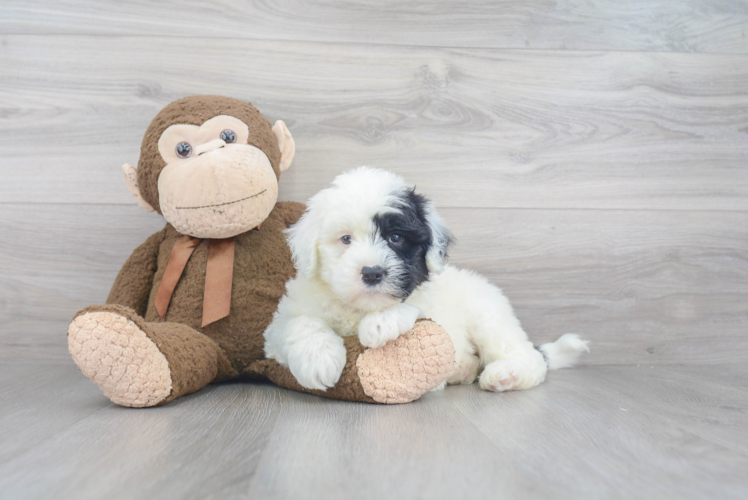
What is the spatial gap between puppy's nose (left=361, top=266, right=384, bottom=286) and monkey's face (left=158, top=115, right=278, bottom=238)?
40 cm

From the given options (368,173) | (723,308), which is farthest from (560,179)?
(368,173)

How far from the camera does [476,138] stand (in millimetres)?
1640

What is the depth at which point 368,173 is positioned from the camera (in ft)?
3.76

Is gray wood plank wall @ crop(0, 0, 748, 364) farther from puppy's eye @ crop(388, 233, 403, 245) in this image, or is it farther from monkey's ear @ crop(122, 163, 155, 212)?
puppy's eye @ crop(388, 233, 403, 245)

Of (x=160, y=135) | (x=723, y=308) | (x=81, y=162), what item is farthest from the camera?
(x=723, y=308)

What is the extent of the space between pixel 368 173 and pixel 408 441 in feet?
1.81

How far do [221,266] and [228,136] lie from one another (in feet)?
1.03

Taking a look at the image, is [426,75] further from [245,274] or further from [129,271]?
[129,271]

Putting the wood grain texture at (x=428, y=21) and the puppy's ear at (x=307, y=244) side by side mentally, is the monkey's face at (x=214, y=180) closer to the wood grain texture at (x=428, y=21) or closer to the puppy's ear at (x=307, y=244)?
the puppy's ear at (x=307, y=244)

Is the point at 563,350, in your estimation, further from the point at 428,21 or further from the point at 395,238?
the point at 428,21

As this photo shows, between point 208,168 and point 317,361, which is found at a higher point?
point 208,168

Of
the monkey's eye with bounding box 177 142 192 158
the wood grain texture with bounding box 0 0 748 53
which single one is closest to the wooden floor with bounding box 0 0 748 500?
the wood grain texture with bounding box 0 0 748 53

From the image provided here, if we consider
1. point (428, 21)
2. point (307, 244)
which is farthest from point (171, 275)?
point (428, 21)

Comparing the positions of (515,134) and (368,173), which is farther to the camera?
(515,134)
